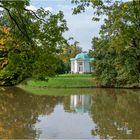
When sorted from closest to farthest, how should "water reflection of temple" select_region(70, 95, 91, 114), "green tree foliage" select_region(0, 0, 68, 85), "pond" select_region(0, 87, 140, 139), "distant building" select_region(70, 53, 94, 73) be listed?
"green tree foliage" select_region(0, 0, 68, 85) < "pond" select_region(0, 87, 140, 139) < "water reflection of temple" select_region(70, 95, 91, 114) < "distant building" select_region(70, 53, 94, 73)

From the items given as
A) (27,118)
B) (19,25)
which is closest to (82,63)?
(27,118)

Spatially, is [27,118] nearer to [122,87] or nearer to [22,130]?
[22,130]

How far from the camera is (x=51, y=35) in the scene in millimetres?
7348

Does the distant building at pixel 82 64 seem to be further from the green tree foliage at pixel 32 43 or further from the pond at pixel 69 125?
the green tree foliage at pixel 32 43

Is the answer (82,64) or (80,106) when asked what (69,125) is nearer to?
(80,106)

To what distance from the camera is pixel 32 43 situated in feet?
24.9

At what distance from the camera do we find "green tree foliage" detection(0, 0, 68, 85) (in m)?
7.36

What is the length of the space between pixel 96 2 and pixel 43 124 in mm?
9515

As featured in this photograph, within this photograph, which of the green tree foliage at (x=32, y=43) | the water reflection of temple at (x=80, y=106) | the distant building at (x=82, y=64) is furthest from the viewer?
the distant building at (x=82, y=64)

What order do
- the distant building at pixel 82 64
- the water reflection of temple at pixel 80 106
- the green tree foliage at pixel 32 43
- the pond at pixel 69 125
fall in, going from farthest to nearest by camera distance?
the distant building at pixel 82 64 < the water reflection of temple at pixel 80 106 < the pond at pixel 69 125 < the green tree foliage at pixel 32 43

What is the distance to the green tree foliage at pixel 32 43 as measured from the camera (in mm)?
7359

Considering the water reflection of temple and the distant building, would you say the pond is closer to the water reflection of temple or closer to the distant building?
the water reflection of temple

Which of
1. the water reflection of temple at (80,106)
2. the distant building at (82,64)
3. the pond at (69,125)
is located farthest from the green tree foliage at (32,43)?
the distant building at (82,64)

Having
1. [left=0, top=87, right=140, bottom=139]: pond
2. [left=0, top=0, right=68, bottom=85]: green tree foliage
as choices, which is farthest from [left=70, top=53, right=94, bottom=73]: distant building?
[left=0, top=0, right=68, bottom=85]: green tree foliage
